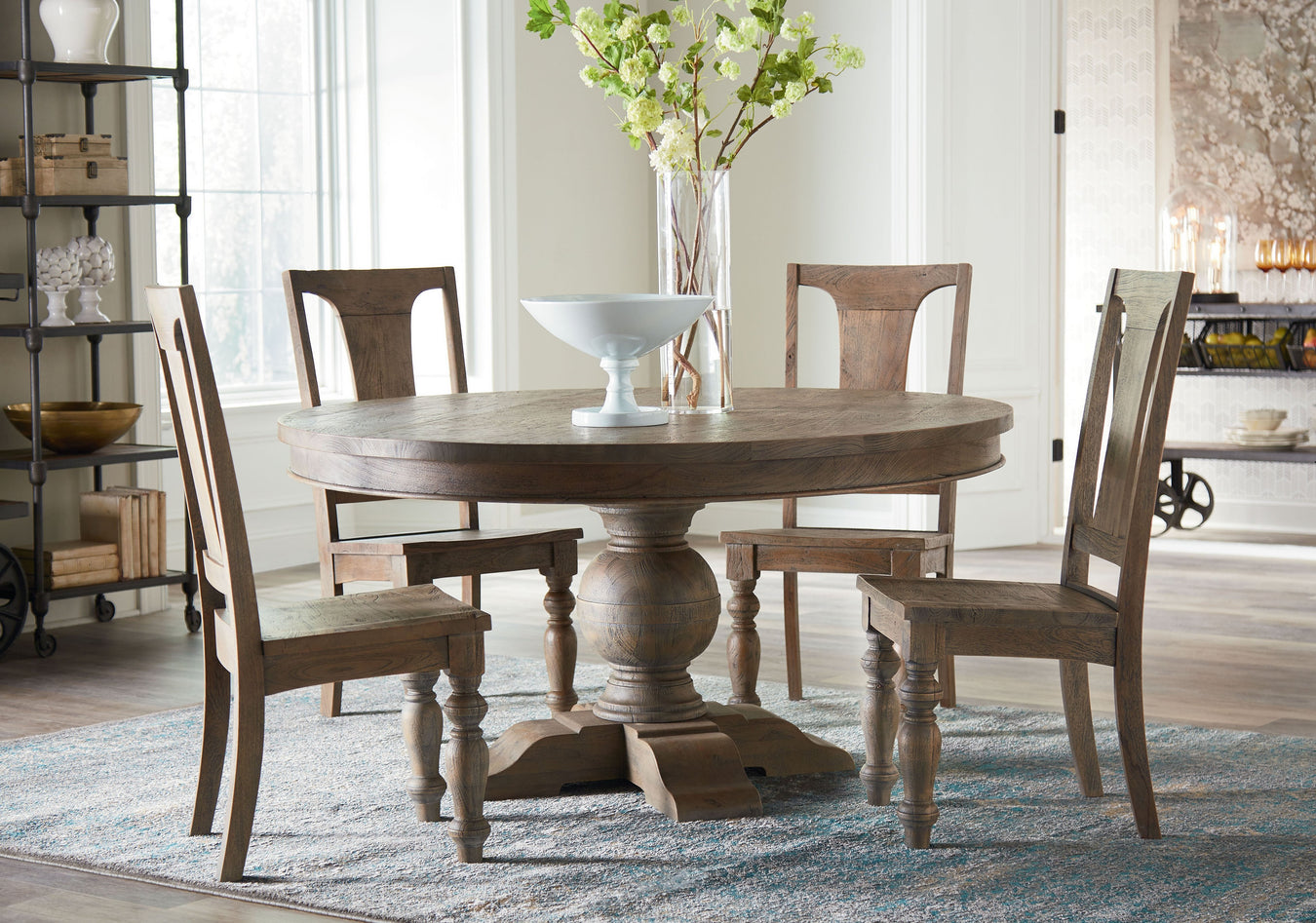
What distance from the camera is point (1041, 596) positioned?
8.82 ft

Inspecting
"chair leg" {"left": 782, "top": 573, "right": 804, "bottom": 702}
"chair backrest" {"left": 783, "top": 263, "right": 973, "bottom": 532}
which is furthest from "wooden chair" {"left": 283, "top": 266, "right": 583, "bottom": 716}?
"chair backrest" {"left": 783, "top": 263, "right": 973, "bottom": 532}

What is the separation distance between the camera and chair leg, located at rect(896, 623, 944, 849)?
8.39 ft

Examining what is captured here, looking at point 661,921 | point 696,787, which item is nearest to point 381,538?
point 696,787

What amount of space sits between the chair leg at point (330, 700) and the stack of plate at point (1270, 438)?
388 cm

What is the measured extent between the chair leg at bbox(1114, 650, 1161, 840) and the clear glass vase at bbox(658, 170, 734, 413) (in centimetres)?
82

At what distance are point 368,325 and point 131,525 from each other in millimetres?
1256

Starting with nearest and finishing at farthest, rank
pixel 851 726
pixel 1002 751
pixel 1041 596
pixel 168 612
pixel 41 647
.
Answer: pixel 1041 596 < pixel 1002 751 < pixel 851 726 < pixel 41 647 < pixel 168 612

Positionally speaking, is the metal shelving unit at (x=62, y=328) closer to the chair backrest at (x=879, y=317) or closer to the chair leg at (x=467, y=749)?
the chair backrest at (x=879, y=317)

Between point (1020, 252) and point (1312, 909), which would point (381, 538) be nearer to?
point (1312, 909)

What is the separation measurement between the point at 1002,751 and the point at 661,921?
113cm

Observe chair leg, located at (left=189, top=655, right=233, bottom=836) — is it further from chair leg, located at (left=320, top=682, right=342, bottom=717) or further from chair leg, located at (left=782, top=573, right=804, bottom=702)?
chair leg, located at (left=782, top=573, right=804, bottom=702)

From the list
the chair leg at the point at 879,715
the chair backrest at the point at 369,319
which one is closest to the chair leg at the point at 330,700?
the chair backrest at the point at 369,319

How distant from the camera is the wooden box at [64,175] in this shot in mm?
4281

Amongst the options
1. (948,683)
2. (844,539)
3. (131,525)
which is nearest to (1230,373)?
(948,683)
